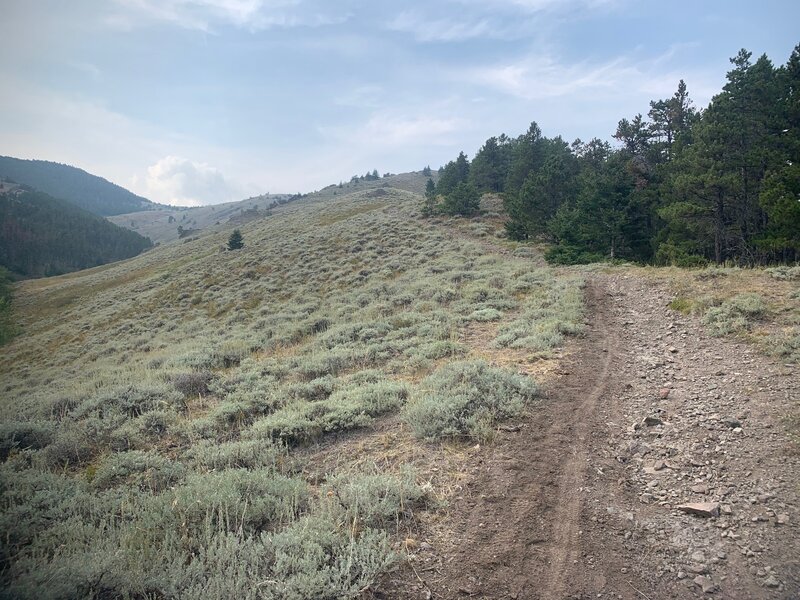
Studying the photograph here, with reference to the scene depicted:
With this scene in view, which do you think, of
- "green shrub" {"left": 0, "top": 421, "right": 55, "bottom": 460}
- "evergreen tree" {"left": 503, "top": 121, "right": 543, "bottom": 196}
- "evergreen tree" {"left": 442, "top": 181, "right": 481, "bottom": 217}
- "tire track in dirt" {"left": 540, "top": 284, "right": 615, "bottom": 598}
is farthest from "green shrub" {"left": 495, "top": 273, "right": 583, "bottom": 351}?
"evergreen tree" {"left": 442, "top": 181, "right": 481, "bottom": 217}

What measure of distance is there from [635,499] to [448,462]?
89.9 inches

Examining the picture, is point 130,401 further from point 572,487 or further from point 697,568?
point 697,568

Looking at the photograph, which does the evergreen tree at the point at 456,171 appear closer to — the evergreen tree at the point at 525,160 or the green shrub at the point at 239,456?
the evergreen tree at the point at 525,160

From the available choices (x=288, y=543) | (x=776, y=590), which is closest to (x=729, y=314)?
(x=776, y=590)

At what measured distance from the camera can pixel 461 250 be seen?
29172mm

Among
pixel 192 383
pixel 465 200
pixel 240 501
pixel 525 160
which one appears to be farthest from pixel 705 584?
pixel 465 200

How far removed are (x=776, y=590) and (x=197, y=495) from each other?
5650mm

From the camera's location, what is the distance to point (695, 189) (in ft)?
66.3

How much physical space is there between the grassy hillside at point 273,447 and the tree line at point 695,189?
8.71m

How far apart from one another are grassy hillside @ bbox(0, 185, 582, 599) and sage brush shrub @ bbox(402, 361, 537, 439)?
0.11ft

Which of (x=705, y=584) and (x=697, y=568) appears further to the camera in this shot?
(x=697, y=568)

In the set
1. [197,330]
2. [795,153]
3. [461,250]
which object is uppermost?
[795,153]

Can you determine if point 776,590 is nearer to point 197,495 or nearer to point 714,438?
point 714,438

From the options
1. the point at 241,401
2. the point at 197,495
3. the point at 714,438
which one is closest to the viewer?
the point at 197,495
